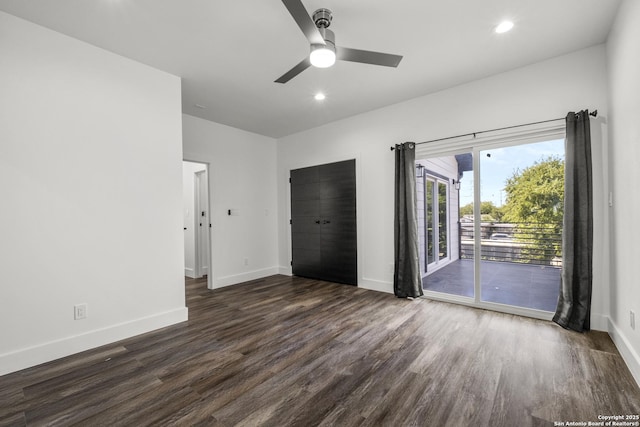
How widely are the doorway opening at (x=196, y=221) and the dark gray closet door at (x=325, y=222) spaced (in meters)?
1.74

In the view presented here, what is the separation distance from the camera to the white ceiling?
208cm

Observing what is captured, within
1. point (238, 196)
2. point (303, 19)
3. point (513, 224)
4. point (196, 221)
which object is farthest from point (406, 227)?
point (196, 221)

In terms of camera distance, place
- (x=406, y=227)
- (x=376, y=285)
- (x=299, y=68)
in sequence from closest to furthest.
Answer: (x=299, y=68), (x=406, y=227), (x=376, y=285)

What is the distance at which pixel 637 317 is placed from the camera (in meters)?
1.87

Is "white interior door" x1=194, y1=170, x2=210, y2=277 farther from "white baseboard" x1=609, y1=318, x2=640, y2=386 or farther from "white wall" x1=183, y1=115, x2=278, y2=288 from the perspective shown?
"white baseboard" x1=609, y1=318, x2=640, y2=386

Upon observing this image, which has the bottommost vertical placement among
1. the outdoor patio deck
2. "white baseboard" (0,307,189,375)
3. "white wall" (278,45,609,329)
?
"white baseboard" (0,307,189,375)

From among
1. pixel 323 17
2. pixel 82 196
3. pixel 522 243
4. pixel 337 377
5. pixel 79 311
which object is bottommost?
pixel 337 377

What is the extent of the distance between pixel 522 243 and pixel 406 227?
1330mm

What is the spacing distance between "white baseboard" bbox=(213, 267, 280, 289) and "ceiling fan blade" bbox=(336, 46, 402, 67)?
381cm

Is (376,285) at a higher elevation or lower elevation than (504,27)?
lower

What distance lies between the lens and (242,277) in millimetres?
4848

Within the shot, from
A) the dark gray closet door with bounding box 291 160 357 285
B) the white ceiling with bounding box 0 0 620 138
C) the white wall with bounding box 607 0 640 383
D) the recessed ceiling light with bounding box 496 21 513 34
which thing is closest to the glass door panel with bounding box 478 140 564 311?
the white wall with bounding box 607 0 640 383

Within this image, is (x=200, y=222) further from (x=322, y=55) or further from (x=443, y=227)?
(x=443, y=227)

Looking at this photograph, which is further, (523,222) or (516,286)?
(516,286)
